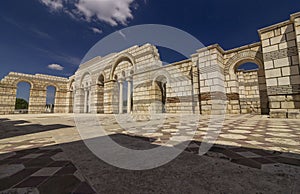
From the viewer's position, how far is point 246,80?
30.7 feet

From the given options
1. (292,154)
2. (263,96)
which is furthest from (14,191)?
(263,96)

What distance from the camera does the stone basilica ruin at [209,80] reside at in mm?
5906

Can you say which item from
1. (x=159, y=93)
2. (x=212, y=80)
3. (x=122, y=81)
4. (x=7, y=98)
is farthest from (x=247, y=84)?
(x=7, y=98)

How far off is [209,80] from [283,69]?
10.1ft

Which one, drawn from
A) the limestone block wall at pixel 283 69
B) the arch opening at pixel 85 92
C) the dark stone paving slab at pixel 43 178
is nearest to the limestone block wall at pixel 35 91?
the arch opening at pixel 85 92

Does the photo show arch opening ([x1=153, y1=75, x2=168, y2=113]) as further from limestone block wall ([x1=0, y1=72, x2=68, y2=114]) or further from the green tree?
the green tree

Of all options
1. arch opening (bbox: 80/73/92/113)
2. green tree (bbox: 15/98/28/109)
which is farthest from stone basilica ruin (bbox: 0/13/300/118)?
green tree (bbox: 15/98/28/109)

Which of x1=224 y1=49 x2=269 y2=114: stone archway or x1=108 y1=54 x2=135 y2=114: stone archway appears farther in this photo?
x1=108 y1=54 x2=135 y2=114: stone archway

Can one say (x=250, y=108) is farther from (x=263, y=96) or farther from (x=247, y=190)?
(x=247, y=190)

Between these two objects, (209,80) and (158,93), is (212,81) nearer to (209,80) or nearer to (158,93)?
(209,80)

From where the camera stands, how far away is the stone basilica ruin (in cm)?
591

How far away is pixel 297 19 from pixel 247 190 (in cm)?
804

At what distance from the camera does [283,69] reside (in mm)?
5918

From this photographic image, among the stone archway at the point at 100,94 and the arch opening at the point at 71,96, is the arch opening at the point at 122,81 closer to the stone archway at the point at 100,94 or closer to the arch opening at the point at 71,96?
the stone archway at the point at 100,94
